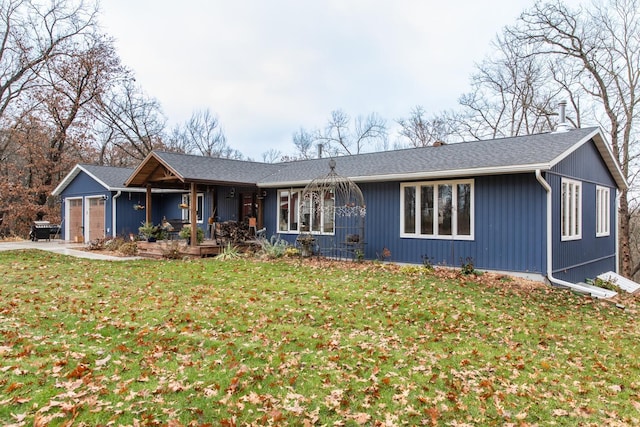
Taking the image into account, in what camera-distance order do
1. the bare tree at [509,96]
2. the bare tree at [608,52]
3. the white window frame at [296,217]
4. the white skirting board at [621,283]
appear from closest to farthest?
1. the white skirting board at [621,283]
2. the white window frame at [296,217]
3. the bare tree at [608,52]
4. the bare tree at [509,96]

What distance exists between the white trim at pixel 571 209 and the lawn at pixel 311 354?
2.26 metres

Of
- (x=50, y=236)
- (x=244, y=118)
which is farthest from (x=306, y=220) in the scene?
(x=244, y=118)

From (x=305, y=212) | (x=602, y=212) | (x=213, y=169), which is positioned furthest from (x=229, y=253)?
(x=602, y=212)

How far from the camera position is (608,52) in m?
18.9

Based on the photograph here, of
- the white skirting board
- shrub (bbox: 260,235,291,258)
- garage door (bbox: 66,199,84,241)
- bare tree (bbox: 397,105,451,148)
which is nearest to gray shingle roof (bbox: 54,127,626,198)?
shrub (bbox: 260,235,291,258)

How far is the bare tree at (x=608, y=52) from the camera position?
18.7 meters

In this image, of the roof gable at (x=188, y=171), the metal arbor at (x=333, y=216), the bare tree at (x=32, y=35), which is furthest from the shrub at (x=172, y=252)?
the bare tree at (x=32, y=35)

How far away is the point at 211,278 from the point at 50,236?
52.3 ft

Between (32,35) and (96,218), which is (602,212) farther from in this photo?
(32,35)

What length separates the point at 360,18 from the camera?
15.6 metres

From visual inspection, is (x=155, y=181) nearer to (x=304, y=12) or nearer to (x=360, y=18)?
(x=304, y=12)

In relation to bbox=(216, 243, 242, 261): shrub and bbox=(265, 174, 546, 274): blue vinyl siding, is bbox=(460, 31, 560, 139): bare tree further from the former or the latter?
bbox=(216, 243, 242, 261): shrub

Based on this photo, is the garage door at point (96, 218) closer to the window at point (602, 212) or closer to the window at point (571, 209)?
the window at point (571, 209)

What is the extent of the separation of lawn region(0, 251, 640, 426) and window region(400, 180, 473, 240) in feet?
7.58
